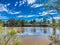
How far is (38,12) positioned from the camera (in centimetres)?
396

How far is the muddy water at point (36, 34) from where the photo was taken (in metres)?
3.94

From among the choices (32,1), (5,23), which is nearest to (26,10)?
(32,1)

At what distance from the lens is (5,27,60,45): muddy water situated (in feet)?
12.9

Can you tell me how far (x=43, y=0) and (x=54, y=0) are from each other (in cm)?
23

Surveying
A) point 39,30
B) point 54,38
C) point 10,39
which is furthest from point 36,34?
point 10,39

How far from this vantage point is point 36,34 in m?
3.94

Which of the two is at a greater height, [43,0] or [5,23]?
[43,0]

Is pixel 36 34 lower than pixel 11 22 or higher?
lower

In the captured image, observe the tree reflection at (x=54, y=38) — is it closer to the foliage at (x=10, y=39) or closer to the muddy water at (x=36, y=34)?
the muddy water at (x=36, y=34)

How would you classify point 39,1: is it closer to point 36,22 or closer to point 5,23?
point 36,22

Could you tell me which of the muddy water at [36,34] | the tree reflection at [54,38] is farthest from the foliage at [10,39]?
the tree reflection at [54,38]

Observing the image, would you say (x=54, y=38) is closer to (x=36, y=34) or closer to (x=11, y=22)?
(x=36, y=34)

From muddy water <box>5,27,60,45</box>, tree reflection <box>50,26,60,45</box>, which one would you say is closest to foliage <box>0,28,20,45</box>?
muddy water <box>5,27,60,45</box>

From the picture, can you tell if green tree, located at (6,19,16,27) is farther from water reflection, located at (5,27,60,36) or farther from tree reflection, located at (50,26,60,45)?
tree reflection, located at (50,26,60,45)
